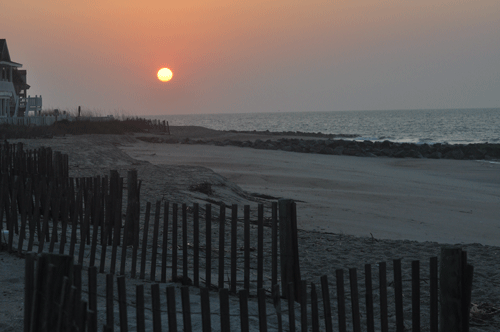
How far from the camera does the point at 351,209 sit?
997 centimetres

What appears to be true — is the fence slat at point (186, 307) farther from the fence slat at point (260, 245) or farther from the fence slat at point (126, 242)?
the fence slat at point (126, 242)

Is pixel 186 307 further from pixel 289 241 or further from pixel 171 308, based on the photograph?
pixel 289 241

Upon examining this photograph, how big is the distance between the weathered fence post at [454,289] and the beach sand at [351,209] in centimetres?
117

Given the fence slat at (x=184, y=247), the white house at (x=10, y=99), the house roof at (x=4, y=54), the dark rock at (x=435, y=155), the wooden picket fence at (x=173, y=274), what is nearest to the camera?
the wooden picket fence at (x=173, y=274)

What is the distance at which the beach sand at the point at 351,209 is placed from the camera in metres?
5.36

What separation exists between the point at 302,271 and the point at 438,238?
11.2 ft

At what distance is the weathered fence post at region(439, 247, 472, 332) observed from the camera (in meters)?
3.07

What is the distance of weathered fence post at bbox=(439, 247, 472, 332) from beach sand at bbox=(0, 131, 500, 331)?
1.17 meters

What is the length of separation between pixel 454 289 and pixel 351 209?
22.7 ft

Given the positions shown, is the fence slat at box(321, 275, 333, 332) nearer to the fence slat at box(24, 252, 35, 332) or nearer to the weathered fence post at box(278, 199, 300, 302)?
the weathered fence post at box(278, 199, 300, 302)

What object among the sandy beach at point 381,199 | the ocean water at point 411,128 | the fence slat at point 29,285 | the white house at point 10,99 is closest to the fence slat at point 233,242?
the fence slat at point 29,285

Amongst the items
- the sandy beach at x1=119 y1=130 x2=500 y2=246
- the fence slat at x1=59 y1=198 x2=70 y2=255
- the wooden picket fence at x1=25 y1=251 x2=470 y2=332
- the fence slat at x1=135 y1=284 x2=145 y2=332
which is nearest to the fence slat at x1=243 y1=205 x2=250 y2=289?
the wooden picket fence at x1=25 y1=251 x2=470 y2=332

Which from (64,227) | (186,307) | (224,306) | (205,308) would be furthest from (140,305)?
(64,227)

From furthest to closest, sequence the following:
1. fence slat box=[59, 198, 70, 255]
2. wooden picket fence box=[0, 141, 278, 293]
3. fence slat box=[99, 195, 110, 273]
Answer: fence slat box=[59, 198, 70, 255] < fence slat box=[99, 195, 110, 273] < wooden picket fence box=[0, 141, 278, 293]
